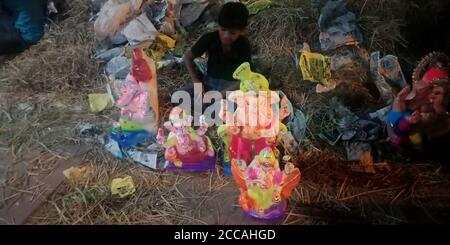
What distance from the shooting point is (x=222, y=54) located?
5.75 feet

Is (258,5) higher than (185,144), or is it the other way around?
(258,5)

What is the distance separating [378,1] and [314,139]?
0.80 m

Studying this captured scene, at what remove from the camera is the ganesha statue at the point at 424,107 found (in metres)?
1.42

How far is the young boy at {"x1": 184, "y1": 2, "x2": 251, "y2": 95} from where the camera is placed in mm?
1676

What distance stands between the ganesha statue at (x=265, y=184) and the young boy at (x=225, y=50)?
1.53 ft

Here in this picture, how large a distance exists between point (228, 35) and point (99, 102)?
1.92 ft

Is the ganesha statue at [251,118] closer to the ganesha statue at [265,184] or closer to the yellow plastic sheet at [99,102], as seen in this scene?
the ganesha statue at [265,184]

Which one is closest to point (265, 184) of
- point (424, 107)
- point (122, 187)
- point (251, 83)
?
point (251, 83)

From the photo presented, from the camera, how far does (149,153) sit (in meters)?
1.55

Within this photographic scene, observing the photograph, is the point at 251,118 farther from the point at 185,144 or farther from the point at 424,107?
the point at 424,107

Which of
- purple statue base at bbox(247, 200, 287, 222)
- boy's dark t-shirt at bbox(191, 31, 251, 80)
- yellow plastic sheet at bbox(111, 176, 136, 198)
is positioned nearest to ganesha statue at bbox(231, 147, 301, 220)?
purple statue base at bbox(247, 200, 287, 222)

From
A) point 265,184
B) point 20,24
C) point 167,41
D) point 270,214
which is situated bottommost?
point 270,214
